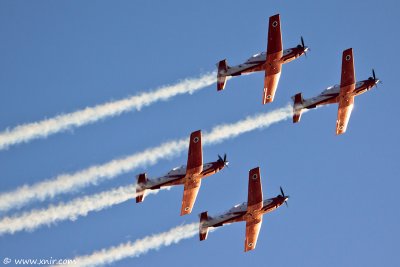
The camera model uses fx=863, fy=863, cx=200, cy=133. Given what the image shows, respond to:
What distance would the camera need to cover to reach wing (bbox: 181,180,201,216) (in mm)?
65456

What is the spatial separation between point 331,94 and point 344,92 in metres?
Result: 1.03

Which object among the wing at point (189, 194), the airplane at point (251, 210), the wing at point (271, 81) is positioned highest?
the wing at point (271, 81)

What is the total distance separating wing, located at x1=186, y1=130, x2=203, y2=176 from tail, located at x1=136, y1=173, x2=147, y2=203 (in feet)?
11.1

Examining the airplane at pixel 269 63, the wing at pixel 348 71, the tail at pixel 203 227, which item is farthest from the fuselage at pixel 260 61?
the tail at pixel 203 227

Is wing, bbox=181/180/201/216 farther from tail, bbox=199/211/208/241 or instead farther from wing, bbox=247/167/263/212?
wing, bbox=247/167/263/212

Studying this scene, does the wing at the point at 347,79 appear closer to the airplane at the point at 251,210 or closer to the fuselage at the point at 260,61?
the fuselage at the point at 260,61

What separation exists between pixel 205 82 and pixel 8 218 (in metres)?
19.5

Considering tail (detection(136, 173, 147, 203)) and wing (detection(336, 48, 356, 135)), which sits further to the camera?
wing (detection(336, 48, 356, 135))

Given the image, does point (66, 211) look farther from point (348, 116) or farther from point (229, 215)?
point (348, 116)

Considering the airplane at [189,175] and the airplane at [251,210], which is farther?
the airplane at [251,210]

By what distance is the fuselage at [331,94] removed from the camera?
68000mm

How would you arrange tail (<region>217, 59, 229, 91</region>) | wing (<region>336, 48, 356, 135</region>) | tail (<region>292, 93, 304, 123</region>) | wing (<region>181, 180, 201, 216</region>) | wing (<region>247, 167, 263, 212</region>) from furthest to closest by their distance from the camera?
tail (<region>292, 93, 304, 123</region>)
wing (<region>336, 48, 356, 135</region>)
tail (<region>217, 59, 229, 91</region>)
wing (<region>181, 180, 201, 216</region>)
wing (<region>247, 167, 263, 212</region>)

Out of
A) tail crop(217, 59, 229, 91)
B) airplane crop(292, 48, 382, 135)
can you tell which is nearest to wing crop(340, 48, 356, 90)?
airplane crop(292, 48, 382, 135)

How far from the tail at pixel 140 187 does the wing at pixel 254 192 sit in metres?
A: 7.93
